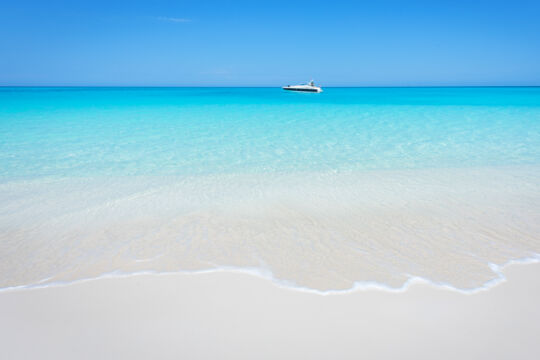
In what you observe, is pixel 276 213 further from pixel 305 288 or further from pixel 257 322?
pixel 257 322

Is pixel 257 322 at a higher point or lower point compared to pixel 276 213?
lower

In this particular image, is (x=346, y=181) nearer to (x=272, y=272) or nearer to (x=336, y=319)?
(x=272, y=272)

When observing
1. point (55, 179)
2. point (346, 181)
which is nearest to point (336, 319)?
point (346, 181)

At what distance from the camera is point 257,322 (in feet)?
9.27

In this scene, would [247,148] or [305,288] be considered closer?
[305,288]

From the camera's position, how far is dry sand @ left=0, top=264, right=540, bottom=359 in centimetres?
255

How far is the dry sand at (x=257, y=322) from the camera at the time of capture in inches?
100

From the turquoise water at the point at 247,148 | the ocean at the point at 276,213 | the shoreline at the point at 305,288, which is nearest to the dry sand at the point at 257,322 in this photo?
the shoreline at the point at 305,288

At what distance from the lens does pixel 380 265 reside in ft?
12.2

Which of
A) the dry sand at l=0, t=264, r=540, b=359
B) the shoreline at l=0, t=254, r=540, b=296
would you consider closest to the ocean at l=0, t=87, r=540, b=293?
the shoreline at l=0, t=254, r=540, b=296

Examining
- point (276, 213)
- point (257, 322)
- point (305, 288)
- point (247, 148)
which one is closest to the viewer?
point (257, 322)

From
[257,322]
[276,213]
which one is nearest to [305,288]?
[257,322]

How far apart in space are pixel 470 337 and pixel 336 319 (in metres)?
1.10

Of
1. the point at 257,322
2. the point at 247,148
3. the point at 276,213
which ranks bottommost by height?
the point at 257,322
